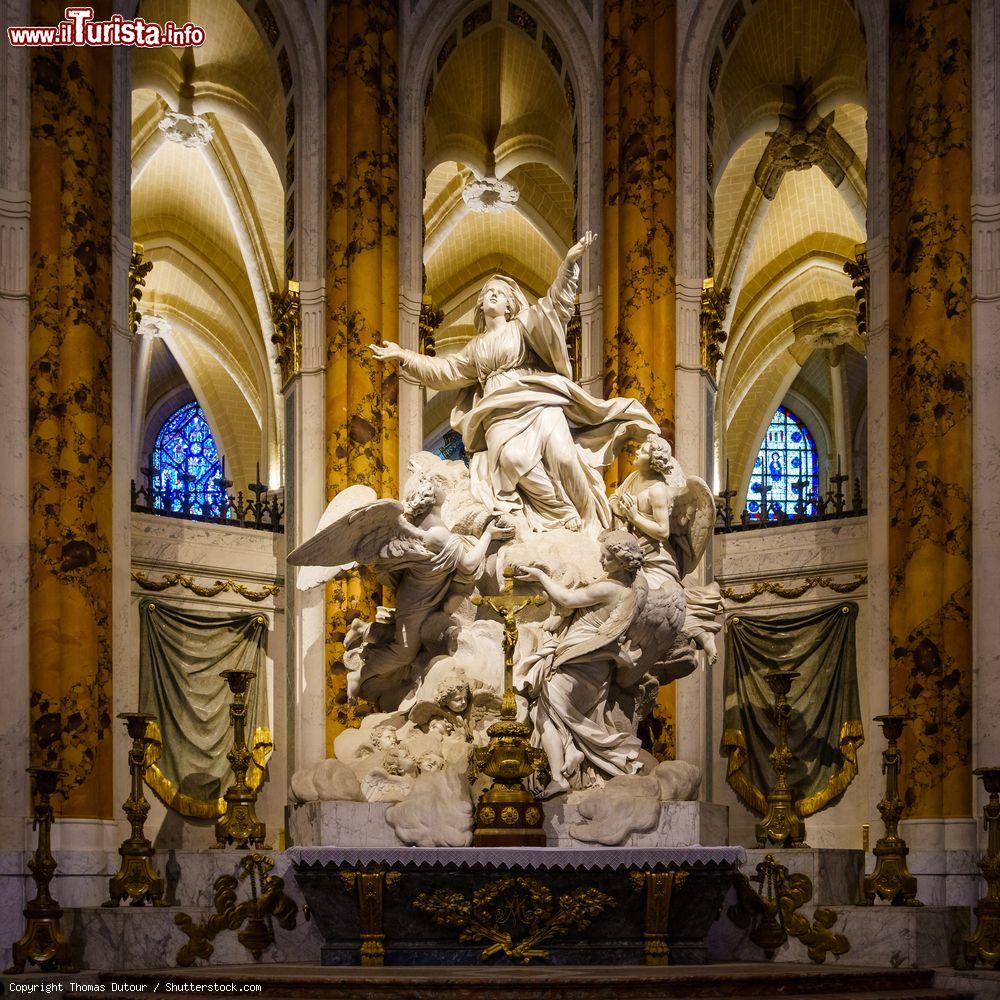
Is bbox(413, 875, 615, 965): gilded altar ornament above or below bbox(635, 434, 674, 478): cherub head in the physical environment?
below

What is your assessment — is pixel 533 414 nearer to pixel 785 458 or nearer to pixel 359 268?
pixel 359 268

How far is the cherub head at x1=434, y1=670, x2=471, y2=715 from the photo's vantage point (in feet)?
37.6

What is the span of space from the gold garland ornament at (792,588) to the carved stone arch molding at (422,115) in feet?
8.19

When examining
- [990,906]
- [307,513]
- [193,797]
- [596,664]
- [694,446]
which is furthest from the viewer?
[193,797]

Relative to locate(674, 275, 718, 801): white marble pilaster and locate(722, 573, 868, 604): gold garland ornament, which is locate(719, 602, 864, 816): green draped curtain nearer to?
locate(722, 573, 868, 604): gold garland ornament

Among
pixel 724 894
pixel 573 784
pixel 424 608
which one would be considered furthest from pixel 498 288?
pixel 724 894

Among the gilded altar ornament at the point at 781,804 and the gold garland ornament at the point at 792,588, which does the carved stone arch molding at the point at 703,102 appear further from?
the gilded altar ornament at the point at 781,804

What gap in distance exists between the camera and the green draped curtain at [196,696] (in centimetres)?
1572

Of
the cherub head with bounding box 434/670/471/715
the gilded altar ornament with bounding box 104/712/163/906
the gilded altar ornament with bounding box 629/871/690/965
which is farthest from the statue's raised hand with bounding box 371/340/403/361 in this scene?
the gilded altar ornament with bounding box 629/871/690/965

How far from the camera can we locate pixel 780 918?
11492mm

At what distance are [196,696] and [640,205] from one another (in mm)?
5422

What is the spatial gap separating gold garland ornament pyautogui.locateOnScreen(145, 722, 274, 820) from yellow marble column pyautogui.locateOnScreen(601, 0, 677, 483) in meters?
3.57

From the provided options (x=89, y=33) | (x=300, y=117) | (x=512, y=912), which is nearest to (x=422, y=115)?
(x=300, y=117)

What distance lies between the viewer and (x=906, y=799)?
44.3ft
